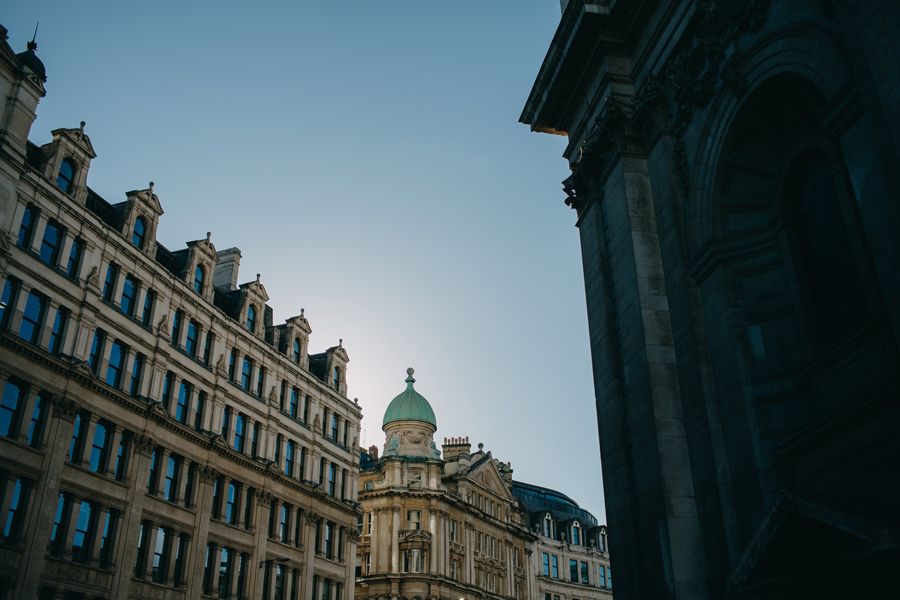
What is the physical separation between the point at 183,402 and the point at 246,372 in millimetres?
6664

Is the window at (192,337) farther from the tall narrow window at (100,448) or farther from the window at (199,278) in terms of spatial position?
the tall narrow window at (100,448)

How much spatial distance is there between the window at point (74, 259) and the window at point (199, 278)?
9016 mm

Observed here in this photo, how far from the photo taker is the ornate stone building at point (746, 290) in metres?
12.7

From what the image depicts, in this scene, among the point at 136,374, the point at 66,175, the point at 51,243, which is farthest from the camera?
the point at 136,374

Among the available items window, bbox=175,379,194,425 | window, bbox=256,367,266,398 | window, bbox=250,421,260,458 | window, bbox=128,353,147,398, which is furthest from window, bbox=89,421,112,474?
window, bbox=256,367,266,398

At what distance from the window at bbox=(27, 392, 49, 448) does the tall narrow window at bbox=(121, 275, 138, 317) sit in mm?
7027

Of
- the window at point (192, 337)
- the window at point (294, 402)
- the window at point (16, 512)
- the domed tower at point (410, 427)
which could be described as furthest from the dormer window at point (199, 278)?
the domed tower at point (410, 427)

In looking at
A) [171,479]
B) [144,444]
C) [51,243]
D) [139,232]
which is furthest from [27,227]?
[171,479]

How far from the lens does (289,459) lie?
50844 millimetres

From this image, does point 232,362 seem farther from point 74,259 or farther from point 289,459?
point 74,259

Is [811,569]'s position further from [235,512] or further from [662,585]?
[235,512]

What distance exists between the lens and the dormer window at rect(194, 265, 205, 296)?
45.4m

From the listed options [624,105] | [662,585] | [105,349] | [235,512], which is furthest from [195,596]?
[624,105]

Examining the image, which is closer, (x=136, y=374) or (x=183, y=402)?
(x=136, y=374)
